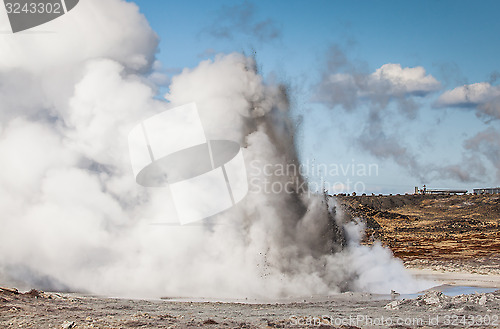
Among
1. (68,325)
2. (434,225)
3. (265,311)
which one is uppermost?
(434,225)

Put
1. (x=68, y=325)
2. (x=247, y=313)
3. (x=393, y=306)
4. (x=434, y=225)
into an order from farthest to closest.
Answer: (x=434, y=225) < (x=393, y=306) < (x=247, y=313) < (x=68, y=325)

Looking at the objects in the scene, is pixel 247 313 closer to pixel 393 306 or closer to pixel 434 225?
pixel 393 306

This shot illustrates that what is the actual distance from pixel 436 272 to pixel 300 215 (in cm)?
1570

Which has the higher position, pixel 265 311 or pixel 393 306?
pixel 265 311

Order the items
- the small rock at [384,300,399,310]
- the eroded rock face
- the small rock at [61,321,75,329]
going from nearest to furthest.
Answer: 1. the small rock at [61,321,75,329]
2. the small rock at [384,300,399,310]
3. the eroded rock face

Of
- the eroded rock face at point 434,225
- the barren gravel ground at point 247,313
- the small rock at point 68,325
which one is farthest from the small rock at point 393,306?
the eroded rock face at point 434,225

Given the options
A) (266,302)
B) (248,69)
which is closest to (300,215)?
(266,302)

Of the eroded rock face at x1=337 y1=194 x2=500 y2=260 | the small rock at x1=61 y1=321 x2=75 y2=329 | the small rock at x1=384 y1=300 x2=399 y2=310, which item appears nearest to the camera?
the small rock at x1=61 y1=321 x2=75 y2=329

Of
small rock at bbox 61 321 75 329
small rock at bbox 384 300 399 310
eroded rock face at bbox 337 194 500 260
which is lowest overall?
small rock at bbox 384 300 399 310

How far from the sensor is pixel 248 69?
110 ft

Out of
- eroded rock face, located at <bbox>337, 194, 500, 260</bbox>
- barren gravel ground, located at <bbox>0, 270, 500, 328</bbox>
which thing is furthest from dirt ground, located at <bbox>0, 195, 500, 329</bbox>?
eroded rock face, located at <bbox>337, 194, 500, 260</bbox>

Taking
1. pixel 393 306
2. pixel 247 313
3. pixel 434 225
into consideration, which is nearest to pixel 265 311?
pixel 247 313

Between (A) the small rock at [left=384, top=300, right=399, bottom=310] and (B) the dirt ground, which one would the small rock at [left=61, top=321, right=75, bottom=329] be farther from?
(A) the small rock at [left=384, top=300, right=399, bottom=310]

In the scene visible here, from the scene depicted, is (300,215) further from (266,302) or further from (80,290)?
(80,290)
